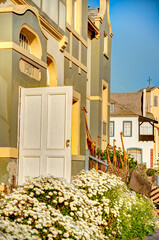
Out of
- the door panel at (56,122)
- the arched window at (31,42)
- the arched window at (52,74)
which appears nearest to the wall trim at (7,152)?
the door panel at (56,122)

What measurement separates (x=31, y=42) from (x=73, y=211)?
4.56 metres

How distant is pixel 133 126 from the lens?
144 feet

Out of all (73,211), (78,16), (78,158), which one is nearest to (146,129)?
(78,16)

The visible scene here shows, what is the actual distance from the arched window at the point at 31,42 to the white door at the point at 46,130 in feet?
4.03

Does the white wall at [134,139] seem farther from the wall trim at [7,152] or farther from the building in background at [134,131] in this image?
the wall trim at [7,152]

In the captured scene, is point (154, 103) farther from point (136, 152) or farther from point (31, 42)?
point (31, 42)

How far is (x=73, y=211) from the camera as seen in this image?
275 inches

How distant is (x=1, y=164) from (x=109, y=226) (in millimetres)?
2323

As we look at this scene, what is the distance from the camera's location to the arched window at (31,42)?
→ 9.75 meters

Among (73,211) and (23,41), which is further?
(23,41)

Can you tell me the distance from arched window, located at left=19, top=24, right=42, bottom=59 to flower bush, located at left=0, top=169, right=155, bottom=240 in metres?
3.08

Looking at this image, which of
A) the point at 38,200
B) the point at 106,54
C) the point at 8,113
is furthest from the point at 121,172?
the point at 106,54

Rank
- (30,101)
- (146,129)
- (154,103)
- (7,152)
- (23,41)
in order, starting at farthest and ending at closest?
(154,103)
(146,129)
(23,41)
(30,101)
(7,152)

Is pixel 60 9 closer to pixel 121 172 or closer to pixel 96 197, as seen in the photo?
pixel 121 172
